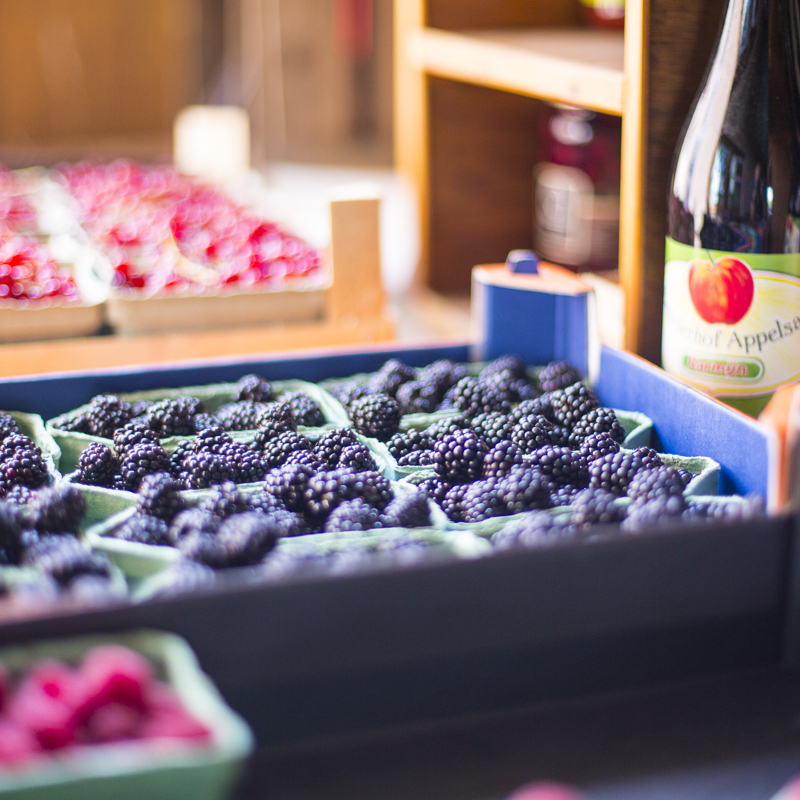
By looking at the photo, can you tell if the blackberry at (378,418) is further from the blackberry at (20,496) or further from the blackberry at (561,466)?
the blackberry at (20,496)

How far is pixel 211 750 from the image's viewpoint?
1.50 feet

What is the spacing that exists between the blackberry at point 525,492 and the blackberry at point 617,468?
5cm

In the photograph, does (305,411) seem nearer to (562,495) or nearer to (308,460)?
(308,460)

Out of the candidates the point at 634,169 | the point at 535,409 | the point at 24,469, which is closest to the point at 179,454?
the point at 24,469

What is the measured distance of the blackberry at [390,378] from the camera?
100 cm

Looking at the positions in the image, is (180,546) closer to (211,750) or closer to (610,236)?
(211,750)

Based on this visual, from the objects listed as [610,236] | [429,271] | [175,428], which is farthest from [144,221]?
[175,428]

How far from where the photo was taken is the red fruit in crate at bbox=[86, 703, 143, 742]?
48 cm

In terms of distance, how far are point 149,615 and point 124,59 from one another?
12.7ft

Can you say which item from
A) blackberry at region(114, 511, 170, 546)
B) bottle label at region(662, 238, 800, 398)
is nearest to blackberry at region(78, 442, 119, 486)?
blackberry at region(114, 511, 170, 546)

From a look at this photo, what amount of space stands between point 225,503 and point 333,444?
15 centimetres

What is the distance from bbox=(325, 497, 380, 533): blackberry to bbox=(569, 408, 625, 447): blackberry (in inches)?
9.8

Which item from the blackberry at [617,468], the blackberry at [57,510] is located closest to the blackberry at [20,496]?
the blackberry at [57,510]

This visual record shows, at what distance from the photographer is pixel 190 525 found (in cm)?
68
